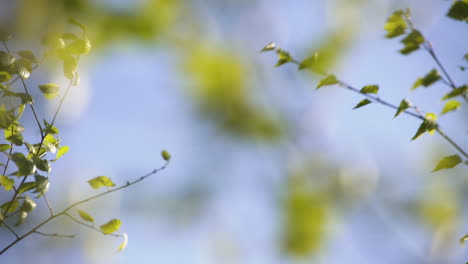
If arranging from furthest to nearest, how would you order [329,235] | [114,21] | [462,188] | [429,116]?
[114,21] < [462,188] < [329,235] < [429,116]

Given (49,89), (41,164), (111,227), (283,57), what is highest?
(283,57)

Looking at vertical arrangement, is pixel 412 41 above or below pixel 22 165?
above

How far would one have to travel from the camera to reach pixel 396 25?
0.71 m

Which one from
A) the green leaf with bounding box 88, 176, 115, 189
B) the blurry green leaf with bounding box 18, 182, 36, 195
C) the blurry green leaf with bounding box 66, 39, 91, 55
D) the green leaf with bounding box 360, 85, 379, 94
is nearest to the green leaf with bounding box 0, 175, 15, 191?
the blurry green leaf with bounding box 18, 182, 36, 195

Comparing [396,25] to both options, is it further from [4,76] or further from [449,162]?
[4,76]

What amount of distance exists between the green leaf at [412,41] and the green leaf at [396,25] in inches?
1.0

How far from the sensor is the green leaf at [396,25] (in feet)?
2.32

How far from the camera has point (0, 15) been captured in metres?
1.74

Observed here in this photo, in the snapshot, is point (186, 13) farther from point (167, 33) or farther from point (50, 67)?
point (50, 67)

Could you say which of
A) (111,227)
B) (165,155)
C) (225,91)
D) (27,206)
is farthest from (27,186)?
(225,91)

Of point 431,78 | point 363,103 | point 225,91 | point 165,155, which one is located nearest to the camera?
point 431,78

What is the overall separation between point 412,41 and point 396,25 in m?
0.05

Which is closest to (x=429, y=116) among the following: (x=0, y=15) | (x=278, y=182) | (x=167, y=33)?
(x=278, y=182)

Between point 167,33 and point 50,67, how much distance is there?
58 centimetres
